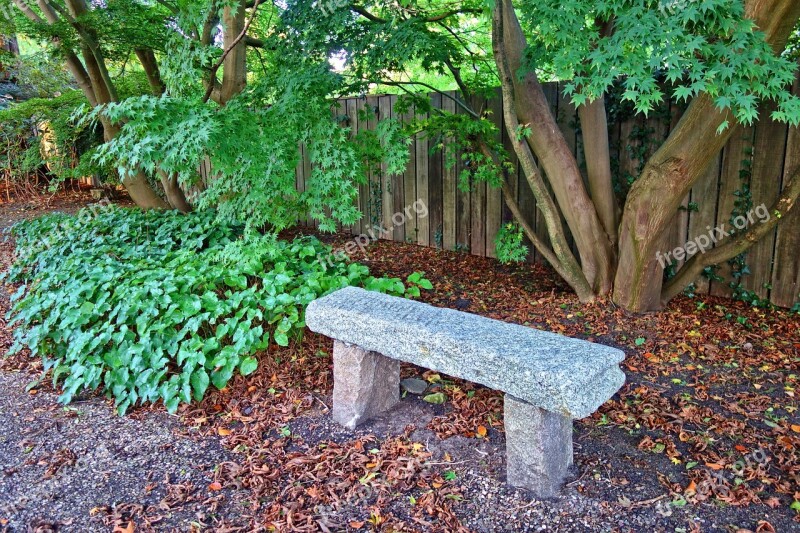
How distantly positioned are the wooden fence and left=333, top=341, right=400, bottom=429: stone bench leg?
7.03 ft

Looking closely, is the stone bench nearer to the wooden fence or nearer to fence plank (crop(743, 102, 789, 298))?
the wooden fence

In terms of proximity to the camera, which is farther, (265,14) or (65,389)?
(265,14)

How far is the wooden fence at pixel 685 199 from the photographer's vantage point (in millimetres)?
4145

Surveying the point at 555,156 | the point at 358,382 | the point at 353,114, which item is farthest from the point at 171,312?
the point at 353,114

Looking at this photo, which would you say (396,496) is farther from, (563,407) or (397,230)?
(397,230)

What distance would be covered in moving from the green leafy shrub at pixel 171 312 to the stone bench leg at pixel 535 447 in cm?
159

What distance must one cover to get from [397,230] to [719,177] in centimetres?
376

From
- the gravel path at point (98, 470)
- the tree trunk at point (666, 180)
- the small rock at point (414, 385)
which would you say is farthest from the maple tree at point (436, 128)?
the gravel path at point (98, 470)

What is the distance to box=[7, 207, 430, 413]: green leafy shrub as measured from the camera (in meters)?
3.39

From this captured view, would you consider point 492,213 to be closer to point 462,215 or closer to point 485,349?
point 462,215

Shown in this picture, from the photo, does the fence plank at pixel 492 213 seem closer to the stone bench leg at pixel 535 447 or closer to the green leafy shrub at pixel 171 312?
the green leafy shrub at pixel 171 312

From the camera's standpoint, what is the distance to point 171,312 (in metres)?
3.61

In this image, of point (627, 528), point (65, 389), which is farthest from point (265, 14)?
point (627, 528)

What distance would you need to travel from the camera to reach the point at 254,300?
12.1 feet
